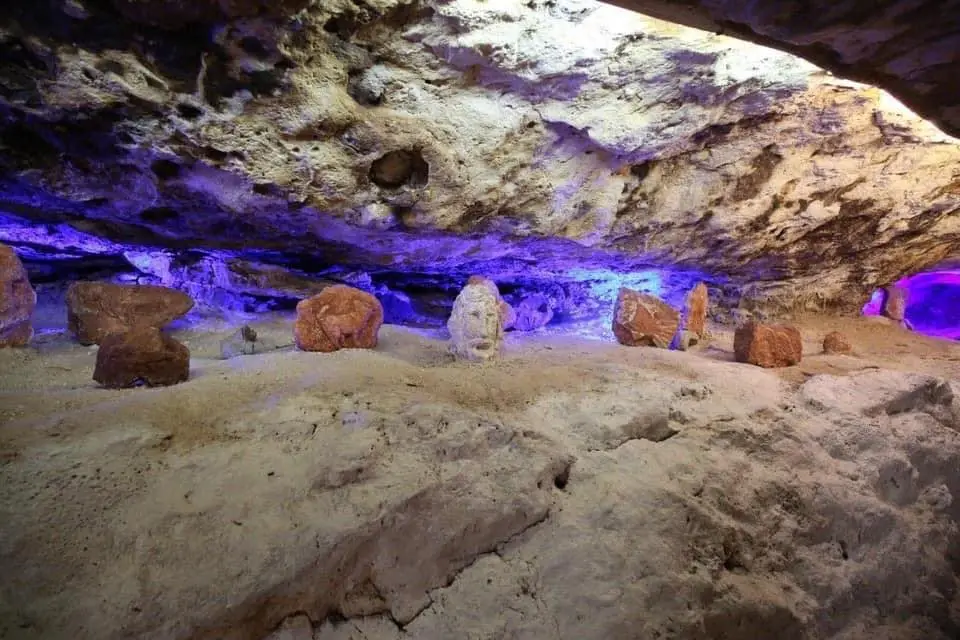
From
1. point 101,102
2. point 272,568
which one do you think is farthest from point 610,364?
point 101,102

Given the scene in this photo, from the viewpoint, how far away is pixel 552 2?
2682mm

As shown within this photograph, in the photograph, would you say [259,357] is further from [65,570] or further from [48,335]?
[65,570]

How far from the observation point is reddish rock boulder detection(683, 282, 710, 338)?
4.58 metres

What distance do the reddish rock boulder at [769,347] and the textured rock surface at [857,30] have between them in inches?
79.3

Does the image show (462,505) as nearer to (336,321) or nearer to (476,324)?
(476,324)

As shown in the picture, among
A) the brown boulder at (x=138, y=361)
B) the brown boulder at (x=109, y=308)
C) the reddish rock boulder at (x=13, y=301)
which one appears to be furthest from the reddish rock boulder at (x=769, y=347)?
the reddish rock boulder at (x=13, y=301)

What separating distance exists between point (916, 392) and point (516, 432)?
9.20 ft

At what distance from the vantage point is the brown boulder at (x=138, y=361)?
2291 mm

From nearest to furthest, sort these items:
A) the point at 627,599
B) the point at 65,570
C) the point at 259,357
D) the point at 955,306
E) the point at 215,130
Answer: the point at 65,570 → the point at 627,599 → the point at 215,130 → the point at 259,357 → the point at 955,306

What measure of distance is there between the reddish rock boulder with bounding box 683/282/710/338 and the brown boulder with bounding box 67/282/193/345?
4402 millimetres

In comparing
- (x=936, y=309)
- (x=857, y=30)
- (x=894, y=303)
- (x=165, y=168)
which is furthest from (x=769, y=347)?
(x=936, y=309)

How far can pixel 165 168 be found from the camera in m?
2.82

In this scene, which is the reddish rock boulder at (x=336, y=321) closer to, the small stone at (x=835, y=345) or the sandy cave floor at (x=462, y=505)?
the sandy cave floor at (x=462, y=505)

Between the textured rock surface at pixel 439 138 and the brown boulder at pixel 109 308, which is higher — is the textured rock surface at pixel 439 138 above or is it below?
above
